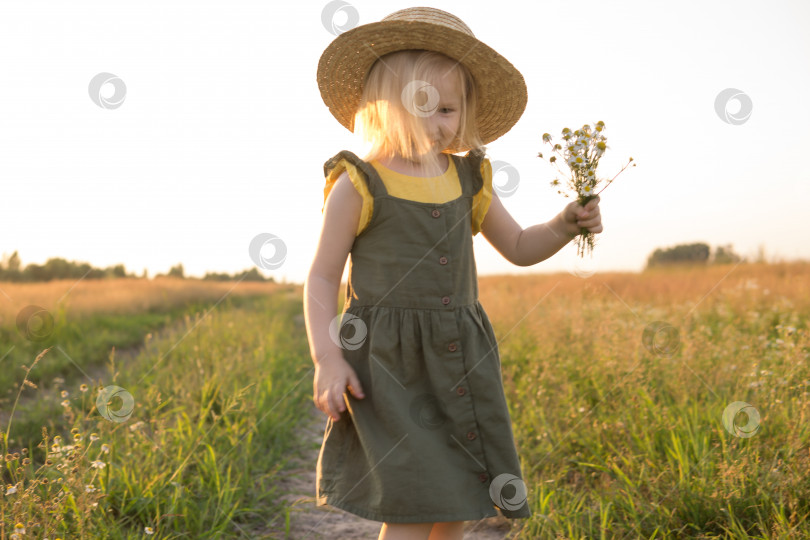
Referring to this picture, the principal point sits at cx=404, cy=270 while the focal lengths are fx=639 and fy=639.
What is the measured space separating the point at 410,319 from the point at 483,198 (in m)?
0.57

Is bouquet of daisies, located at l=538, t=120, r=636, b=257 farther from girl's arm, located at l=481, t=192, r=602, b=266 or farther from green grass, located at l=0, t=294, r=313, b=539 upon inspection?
green grass, located at l=0, t=294, r=313, b=539

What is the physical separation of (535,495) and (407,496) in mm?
1149

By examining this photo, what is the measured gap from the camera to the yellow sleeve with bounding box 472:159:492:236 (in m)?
2.38

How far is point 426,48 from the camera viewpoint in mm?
2281

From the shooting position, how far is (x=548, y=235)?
242 centimetres

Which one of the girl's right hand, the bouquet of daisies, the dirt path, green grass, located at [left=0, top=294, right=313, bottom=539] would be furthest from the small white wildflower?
green grass, located at [left=0, top=294, right=313, bottom=539]

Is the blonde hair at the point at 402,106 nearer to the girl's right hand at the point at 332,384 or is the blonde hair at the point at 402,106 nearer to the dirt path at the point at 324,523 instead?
the girl's right hand at the point at 332,384

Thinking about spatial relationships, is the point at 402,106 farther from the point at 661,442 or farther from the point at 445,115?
the point at 661,442

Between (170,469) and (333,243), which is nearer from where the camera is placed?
(333,243)

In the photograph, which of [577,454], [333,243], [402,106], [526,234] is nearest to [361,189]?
[333,243]

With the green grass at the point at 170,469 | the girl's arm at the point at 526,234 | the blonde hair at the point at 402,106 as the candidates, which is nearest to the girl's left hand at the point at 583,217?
the girl's arm at the point at 526,234

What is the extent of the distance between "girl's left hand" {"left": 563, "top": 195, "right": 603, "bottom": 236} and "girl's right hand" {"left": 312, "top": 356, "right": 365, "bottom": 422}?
962mm

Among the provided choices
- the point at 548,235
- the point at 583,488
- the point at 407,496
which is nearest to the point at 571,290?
the point at 583,488

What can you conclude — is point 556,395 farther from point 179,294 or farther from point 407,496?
point 179,294
